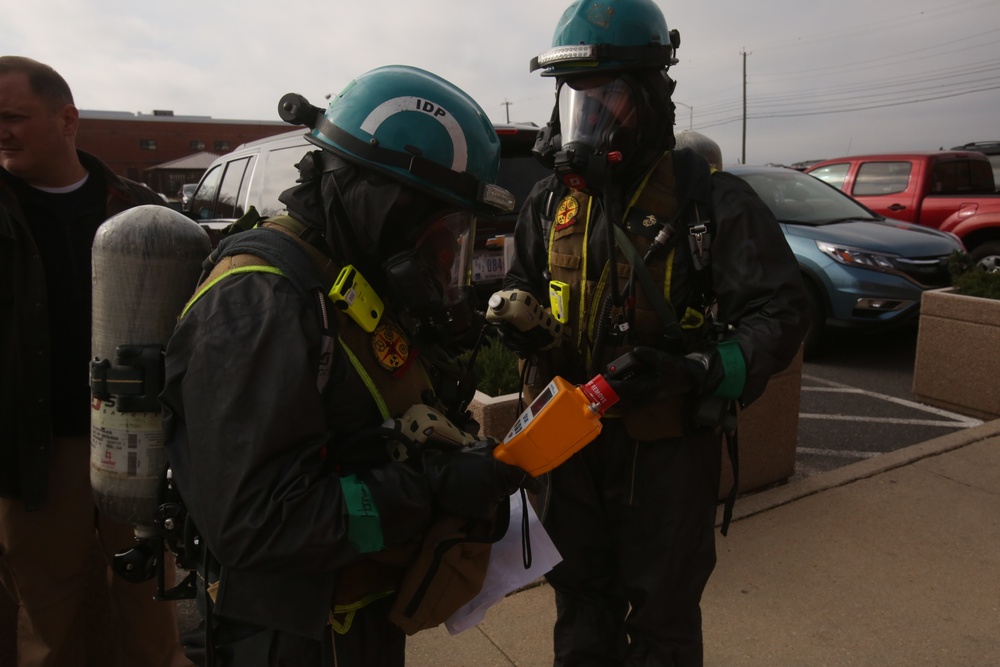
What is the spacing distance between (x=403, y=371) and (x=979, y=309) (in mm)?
4986

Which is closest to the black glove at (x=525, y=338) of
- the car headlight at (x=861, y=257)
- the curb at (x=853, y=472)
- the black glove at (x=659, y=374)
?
the black glove at (x=659, y=374)

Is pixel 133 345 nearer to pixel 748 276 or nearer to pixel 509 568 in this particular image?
pixel 509 568

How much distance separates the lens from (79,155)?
8.37 ft

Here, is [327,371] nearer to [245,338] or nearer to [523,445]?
[245,338]

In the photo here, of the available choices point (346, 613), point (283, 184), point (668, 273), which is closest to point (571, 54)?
point (668, 273)

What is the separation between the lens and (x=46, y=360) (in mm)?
2229

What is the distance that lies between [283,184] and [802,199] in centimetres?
510

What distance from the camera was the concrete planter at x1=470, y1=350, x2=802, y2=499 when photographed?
3.93 m

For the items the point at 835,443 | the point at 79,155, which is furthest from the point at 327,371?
the point at 835,443

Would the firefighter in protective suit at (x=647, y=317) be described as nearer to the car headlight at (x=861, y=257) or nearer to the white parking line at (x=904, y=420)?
the white parking line at (x=904, y=420)

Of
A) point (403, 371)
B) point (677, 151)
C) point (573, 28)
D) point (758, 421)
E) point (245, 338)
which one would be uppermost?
point (573, 28)

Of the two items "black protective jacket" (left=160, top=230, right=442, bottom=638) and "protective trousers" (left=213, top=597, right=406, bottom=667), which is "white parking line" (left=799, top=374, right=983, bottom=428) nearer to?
"protective trousers" (left=213, top=597, right=406, bottom=667)

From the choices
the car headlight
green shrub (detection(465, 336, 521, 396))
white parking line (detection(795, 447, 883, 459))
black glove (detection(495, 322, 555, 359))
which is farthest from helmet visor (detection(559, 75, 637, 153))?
the car headlight

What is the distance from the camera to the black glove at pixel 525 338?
2213 mm
